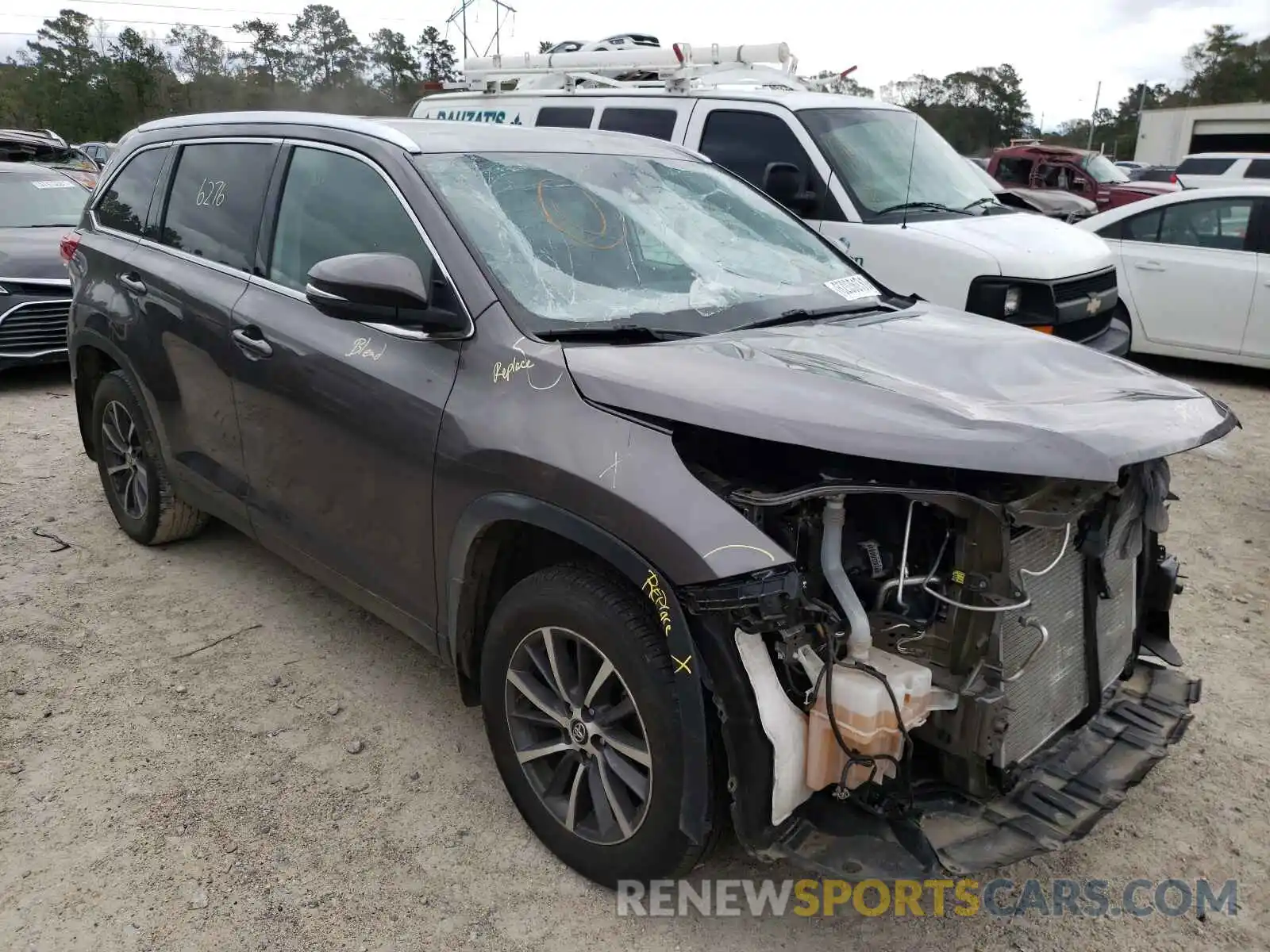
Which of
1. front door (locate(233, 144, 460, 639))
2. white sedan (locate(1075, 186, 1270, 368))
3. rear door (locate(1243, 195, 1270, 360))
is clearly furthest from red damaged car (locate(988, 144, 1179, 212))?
front door (locate(233, 144, 460, 639))

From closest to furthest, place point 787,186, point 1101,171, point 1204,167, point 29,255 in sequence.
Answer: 1. point 787,186
2. point 29,255
3. point 1204,167
4. point 1101,171

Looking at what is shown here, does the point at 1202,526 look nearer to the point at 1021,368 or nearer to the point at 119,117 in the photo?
the point at 1021,368

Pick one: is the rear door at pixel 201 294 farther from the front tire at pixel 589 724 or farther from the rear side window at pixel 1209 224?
the rear side window at pixel 1209 224

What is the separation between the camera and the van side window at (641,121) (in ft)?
23.0

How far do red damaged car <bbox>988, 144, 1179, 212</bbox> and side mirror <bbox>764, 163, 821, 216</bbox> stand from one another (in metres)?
13.2

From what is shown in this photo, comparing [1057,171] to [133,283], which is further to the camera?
[1057,171]

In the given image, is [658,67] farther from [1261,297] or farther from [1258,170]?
[1258,170]

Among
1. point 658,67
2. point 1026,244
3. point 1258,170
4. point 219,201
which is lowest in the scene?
point 1026,244

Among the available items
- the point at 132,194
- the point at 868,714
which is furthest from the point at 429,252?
the point at 132,194

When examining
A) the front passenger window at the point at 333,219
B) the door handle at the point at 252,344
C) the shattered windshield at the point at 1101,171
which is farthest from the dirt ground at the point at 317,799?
the shattered windshield at the point at 1101,171

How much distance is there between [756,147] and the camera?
669 centimetres

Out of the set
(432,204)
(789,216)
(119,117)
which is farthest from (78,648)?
(119,117)

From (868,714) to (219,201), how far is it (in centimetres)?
314

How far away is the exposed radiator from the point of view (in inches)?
89.4
